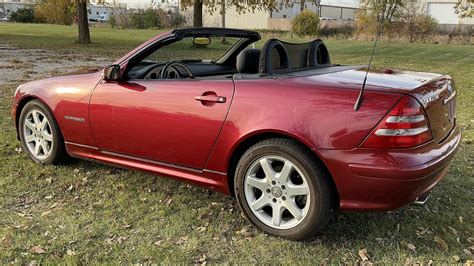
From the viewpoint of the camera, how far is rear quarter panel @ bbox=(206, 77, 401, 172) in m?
2.90

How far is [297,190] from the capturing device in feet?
10.3

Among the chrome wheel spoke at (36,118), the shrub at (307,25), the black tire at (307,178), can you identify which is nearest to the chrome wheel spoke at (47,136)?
the chrome wheel spoke at (36,118)

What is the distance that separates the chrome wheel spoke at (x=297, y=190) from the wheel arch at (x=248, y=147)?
0.17 meters

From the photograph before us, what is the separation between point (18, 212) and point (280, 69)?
2360mm

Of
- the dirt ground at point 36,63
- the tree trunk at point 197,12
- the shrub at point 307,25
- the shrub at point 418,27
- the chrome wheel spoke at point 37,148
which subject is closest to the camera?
the chrome wheel spoke at point 37,148

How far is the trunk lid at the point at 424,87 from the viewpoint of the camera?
301cm

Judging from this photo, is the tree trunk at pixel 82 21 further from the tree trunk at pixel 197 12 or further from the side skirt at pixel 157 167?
the side skirt at pixel 157 167

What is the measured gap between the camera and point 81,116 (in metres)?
4.20

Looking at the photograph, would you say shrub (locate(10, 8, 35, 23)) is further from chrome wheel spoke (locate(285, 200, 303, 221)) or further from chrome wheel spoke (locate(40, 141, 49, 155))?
chrome wheel spoke (locate(285, 200, 303, 221))

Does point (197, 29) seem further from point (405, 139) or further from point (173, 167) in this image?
point (405, 139)

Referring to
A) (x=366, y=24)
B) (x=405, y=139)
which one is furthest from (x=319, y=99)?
(x=366, y=24)

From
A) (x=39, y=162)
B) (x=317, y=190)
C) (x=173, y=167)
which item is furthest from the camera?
(x=39, y=162)

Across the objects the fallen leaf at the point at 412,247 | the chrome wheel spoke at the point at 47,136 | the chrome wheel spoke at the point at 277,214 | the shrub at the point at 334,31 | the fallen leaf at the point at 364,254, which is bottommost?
the fallen leaf at the point at 364,254

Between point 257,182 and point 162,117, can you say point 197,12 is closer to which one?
point 162,117
